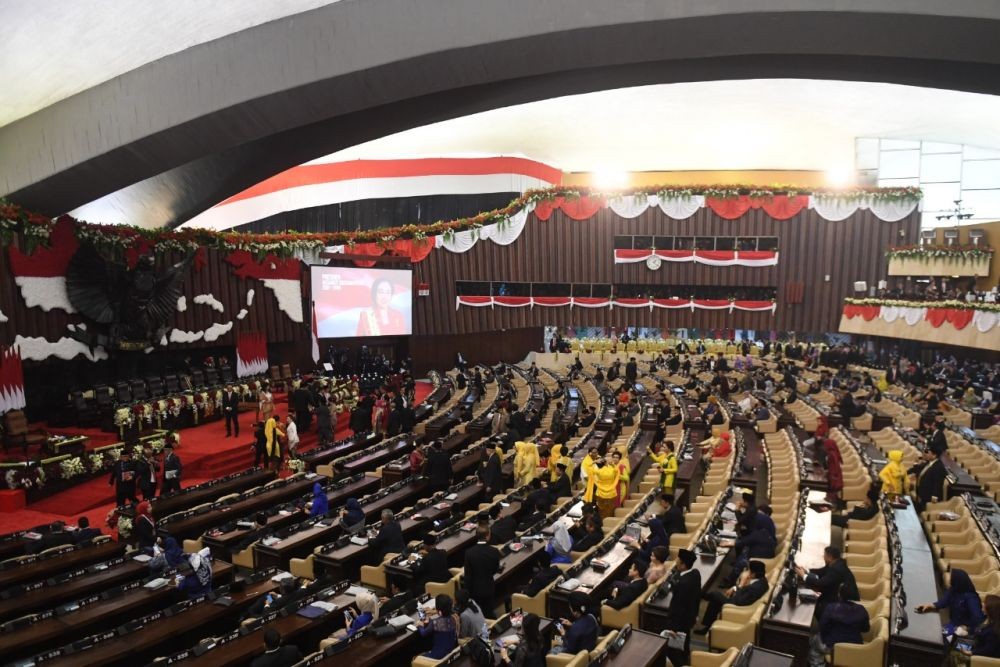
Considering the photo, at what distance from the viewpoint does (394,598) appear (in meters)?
6.83

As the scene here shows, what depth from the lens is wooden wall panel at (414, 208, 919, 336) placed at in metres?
26.7

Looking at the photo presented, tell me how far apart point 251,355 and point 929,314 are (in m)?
20.2

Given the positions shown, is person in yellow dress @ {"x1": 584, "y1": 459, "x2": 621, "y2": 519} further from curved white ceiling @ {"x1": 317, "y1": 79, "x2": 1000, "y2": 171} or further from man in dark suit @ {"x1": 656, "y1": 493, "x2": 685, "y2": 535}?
curved white ceiling @ {"x1": 317, "y1": 79, "x2": 1000, "y2": 171}

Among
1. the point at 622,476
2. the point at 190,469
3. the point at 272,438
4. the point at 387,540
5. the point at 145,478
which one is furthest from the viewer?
the point at 190,469

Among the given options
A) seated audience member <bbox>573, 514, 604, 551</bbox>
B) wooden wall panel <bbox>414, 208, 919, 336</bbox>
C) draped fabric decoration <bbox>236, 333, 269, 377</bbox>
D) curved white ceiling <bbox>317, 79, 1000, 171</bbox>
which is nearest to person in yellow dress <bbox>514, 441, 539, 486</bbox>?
seated audience member <bbox>573, 514, 604, 551</bbox>

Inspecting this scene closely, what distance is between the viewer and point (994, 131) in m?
24.0

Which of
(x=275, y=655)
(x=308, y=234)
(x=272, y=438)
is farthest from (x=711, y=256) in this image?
(x=275, y=655)

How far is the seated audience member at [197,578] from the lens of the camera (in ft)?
24.3

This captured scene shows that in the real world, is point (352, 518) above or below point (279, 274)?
below

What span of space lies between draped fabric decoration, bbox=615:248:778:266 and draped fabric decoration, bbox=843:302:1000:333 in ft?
11.5

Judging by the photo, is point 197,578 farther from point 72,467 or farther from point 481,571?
point 72,467

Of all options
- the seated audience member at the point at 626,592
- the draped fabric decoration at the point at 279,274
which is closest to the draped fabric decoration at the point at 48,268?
the draped fabric decoration at the point at 279,274

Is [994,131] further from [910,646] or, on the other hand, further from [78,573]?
[78,573]

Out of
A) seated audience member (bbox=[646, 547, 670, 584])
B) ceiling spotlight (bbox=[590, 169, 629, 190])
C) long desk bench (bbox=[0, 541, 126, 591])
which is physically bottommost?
long desk bench (bbox=[0, 541, 126, 591])
